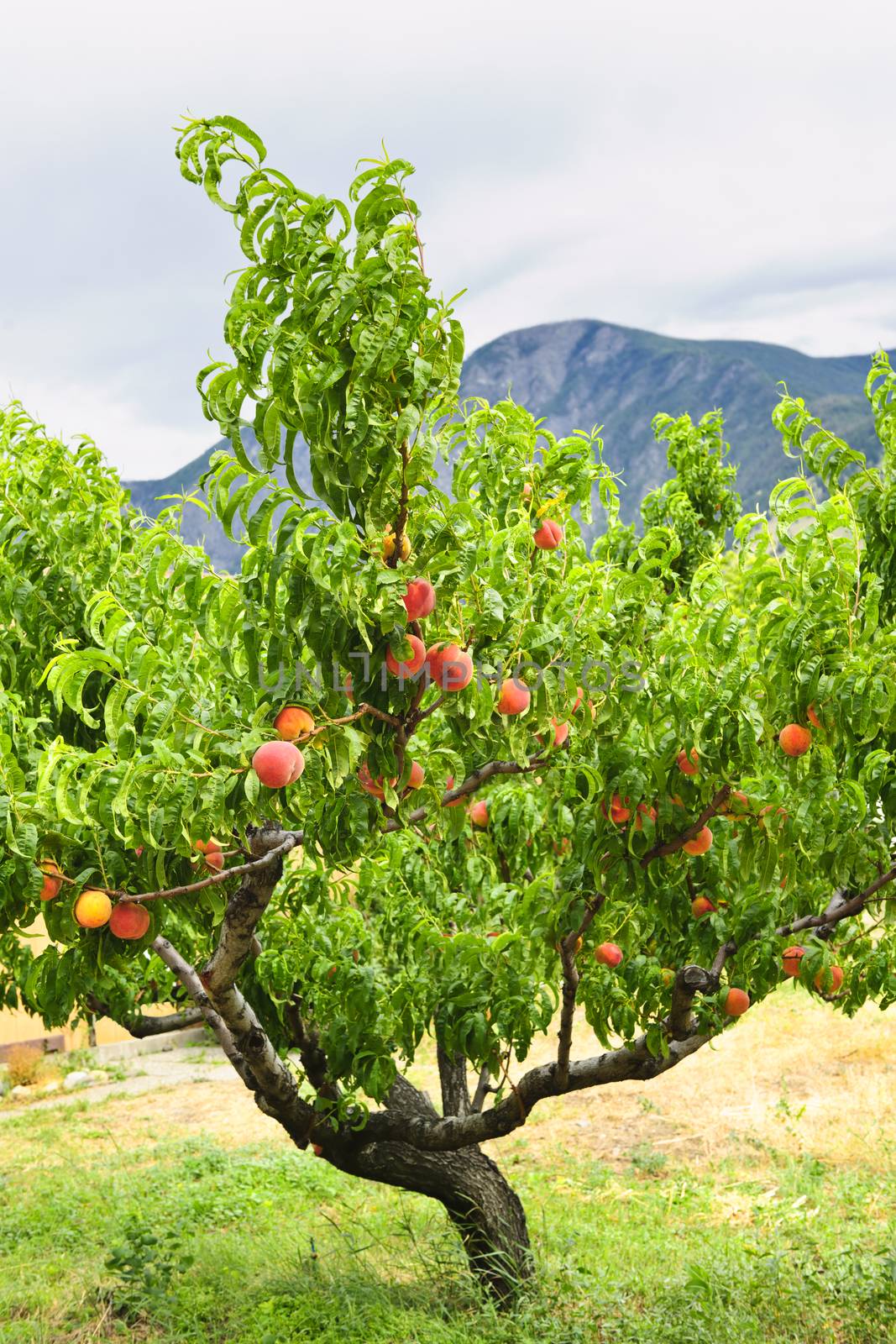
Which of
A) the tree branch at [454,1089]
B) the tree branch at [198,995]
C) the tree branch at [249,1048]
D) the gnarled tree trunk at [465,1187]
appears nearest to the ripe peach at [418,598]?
the tree branch at [249,1048]

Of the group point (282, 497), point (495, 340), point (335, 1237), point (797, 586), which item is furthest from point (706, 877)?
point (495, 340)

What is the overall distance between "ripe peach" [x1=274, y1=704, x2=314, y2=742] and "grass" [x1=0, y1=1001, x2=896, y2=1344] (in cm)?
270

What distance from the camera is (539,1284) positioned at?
14.5ft

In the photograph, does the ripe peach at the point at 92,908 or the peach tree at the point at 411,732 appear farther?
the ripe peach at the point at 92,908

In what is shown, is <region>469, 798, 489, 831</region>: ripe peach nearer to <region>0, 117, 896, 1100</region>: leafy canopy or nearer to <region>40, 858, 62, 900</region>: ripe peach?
<region>0, 117, 896, 1100</region>: leafy canopy

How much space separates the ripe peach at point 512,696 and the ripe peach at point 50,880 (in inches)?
42.0

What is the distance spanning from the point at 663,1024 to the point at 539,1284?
150cm

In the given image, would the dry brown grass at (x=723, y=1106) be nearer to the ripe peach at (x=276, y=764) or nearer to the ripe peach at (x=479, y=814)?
the ripe peach at (x=479, y=814)

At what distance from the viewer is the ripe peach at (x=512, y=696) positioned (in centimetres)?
251

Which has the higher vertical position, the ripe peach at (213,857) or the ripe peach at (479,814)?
the ripe peach at (213,857)

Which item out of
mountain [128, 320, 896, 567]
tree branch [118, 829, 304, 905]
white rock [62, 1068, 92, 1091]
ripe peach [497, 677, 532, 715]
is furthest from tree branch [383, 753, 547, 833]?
mountain [128, 320, 896, 567]

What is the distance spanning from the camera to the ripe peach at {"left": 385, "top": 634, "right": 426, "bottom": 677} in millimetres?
2205

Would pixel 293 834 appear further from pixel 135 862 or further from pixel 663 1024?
pixel 663 1024

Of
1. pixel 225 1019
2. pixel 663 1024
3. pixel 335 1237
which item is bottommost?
pixel 335 1237
